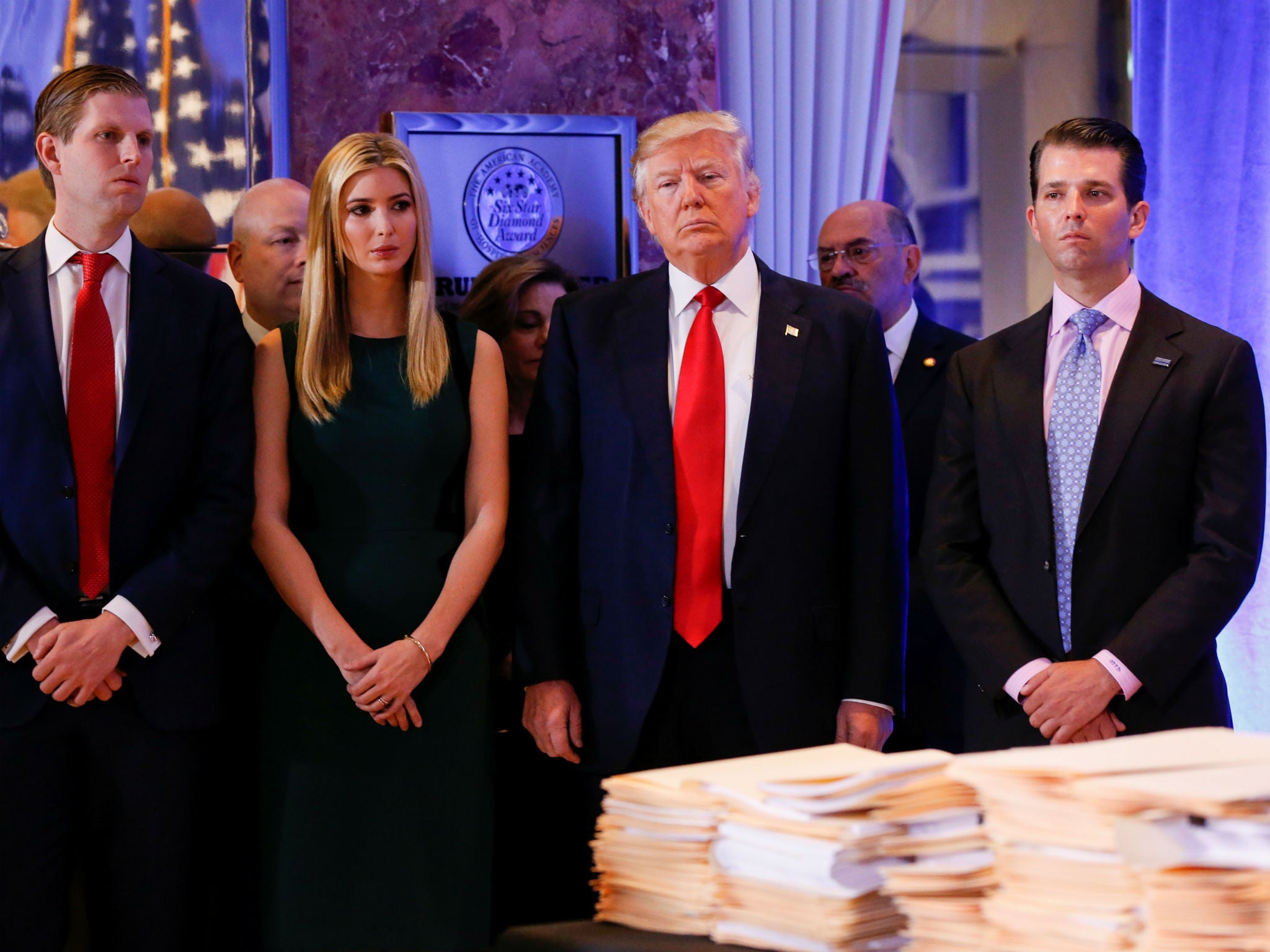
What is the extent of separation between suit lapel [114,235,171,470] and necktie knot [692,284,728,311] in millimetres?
989

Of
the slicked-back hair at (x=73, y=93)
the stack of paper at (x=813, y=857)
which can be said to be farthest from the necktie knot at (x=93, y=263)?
the stack of paper at (x=813, y=857)

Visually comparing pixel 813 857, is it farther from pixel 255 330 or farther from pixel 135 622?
pixel 255 330

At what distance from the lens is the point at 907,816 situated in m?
1.17

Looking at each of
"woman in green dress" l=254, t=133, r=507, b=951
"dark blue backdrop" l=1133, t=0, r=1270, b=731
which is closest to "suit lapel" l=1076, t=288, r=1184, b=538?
"woman in green dress" l=254, t=133, r=507, b=951

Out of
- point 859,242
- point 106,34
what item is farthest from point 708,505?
point 106,34

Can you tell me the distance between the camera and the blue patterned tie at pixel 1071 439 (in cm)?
Answer: 243

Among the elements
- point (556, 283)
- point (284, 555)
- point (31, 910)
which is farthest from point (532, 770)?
point (556, 283)

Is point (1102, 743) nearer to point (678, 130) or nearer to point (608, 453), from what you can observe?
point (608, 453)

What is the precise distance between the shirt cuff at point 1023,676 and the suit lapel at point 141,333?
1.62 metres

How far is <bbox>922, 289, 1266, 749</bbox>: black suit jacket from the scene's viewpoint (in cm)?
234

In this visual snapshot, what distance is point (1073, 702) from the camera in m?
2.32

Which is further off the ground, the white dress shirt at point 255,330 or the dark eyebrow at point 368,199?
the dark eyebrow at point 368,199

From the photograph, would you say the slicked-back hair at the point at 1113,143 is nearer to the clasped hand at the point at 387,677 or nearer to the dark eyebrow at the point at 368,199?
the dark eyebrow at the point at 368,199

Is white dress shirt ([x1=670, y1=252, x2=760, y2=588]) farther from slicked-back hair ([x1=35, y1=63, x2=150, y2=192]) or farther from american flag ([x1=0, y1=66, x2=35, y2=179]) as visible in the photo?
american flag ([x1=0, y1=66, x2=35, y2=179])
